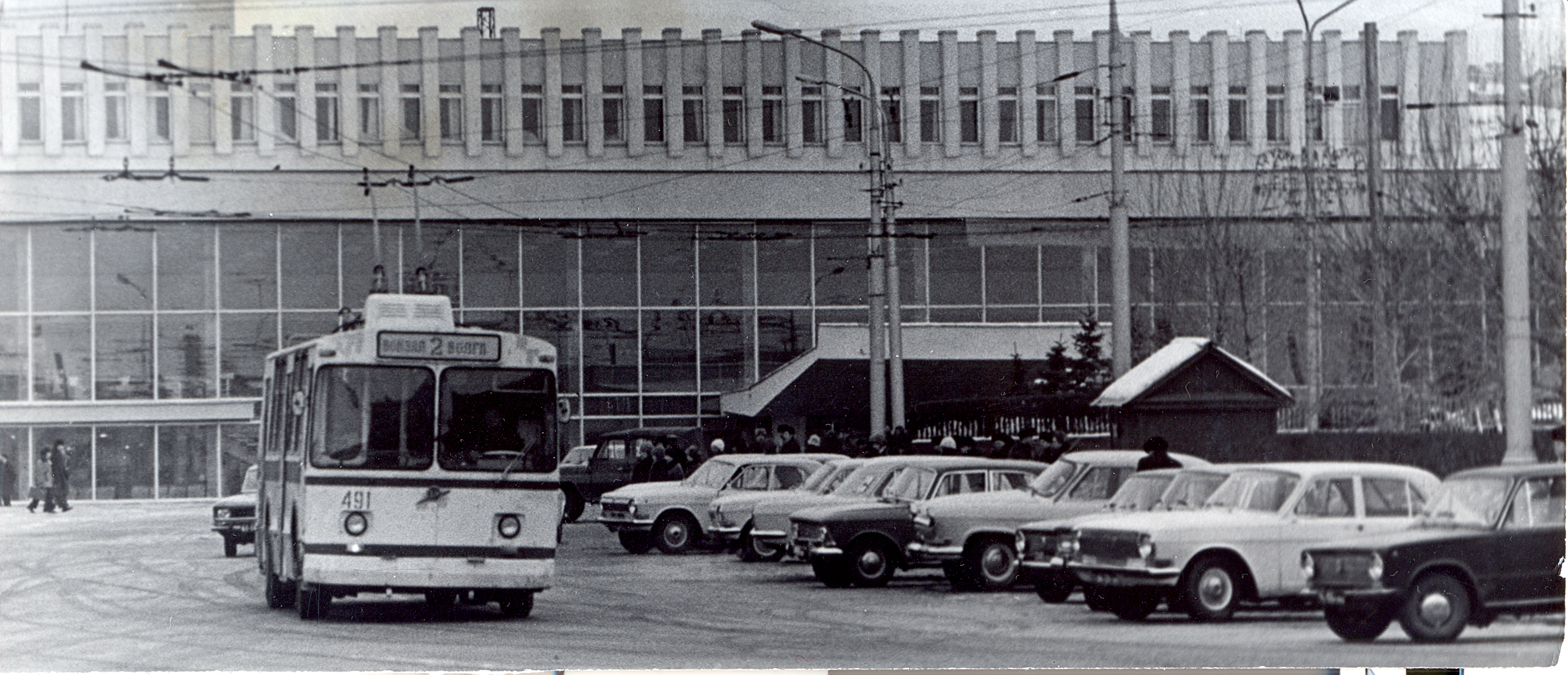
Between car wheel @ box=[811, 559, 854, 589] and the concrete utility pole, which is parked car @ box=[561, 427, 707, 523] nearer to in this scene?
car wheel @ box=[811, 559, 854, 589]

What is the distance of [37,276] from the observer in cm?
1416

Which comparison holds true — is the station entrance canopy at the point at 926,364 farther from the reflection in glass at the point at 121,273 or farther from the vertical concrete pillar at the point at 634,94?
the reflection in glass at the point at 121,273

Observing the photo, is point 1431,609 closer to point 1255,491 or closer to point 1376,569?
point 1376,569

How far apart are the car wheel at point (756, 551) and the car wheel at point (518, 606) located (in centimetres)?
425

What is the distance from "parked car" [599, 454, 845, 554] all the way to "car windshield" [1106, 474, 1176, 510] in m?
2.44

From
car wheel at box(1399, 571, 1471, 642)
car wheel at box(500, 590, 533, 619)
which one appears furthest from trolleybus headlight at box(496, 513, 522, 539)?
car wheel at box(1399, 571, 1471, 642)

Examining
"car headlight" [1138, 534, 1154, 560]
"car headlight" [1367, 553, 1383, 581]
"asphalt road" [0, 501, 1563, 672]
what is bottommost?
"asphalt road" [0, 501, 1563, 672]

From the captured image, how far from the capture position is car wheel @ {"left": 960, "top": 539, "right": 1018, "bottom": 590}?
1581cm

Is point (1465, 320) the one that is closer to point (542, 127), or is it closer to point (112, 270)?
point (542, 127)

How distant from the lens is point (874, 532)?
54.5 ft

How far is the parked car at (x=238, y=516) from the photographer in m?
14.7

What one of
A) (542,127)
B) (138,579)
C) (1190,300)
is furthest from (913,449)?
(138,579)

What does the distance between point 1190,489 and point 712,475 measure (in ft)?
14.4

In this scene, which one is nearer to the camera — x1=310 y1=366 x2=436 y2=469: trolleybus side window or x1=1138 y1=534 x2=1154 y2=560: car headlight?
x1=1138 y1=534 x2=1154 y2=560: car headlight
